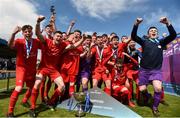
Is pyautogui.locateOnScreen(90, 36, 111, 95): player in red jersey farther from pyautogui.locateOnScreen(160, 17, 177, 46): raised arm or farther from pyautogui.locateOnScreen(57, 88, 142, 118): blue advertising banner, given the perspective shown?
pyautogui.locateOnScreen(160, 17, 177, 46): raised arm

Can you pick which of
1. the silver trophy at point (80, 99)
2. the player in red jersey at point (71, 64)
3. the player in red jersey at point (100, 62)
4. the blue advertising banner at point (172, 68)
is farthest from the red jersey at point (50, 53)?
the blue advertising banner at point (172, 68)

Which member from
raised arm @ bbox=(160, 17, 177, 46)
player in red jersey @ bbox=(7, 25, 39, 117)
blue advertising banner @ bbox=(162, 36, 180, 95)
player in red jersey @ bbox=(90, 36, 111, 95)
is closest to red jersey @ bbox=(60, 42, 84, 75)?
player in red jersey @ bbox=(90, 36, 111, 95)

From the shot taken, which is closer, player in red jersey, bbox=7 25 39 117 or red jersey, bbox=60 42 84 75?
player in red jersey, bbox=7 25 39 117

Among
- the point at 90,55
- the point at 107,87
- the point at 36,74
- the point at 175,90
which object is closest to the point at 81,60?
the point at 90,55

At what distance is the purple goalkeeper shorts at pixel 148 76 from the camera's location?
848cm

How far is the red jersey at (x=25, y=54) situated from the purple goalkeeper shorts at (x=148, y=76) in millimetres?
3288

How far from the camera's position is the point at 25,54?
7.72m

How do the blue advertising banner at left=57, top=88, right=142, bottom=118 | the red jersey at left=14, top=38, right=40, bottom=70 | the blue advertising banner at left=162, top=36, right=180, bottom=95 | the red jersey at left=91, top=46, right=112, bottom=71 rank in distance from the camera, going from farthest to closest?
the blue advertising banner at left=162, top=36, right=180, bottom=95
the red jersey at left=91, top=46, right=112, bottom=71
the red jersey at left=14, top=38, right=40, bottom=70
the blue advertising banner at left=57, top=88, right=142, bottom=118

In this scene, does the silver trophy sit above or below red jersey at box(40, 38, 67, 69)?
below

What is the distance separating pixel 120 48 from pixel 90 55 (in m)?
1.10

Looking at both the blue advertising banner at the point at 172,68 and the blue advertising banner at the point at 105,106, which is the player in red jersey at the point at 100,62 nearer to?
the blue advertising banner at the point at 105,106

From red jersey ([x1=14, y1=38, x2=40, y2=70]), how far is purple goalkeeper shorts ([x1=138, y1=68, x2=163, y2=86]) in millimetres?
3288

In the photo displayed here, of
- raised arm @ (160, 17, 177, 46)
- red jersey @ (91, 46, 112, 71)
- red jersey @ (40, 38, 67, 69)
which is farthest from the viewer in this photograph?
red jersey @ (91, 46, 112, 71)

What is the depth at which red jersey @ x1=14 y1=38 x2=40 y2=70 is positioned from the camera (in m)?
7.63
